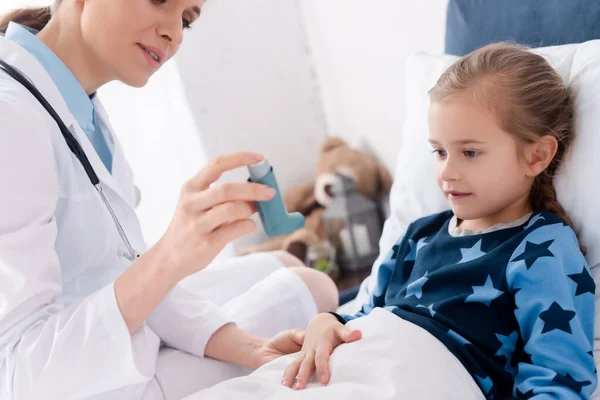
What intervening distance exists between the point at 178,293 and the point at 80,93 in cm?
45

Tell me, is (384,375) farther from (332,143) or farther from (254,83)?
(254,83)

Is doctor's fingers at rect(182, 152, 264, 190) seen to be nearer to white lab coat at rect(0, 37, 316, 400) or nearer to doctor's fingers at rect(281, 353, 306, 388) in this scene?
white lab coat at rect(0, 37, 316, 400)

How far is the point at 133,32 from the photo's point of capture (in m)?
1.05

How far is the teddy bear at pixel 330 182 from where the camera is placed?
7.04ft

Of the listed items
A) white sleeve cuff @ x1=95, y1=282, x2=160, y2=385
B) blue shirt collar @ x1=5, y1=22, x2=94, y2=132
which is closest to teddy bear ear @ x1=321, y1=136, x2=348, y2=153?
blue shirt collar @ x1=5, y1=22, x2=94, y2=132

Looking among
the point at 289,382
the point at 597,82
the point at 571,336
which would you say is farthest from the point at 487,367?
the point at 597,82

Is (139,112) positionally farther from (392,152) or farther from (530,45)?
(530,45)

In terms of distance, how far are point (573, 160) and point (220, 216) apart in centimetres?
59

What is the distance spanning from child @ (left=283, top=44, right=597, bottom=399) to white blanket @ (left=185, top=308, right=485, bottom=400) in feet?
0.10

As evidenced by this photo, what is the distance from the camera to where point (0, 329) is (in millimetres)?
847

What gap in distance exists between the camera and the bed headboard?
3.30 ft

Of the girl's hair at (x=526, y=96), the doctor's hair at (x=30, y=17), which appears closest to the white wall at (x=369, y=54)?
the girl's hair at (x=526, y=96)

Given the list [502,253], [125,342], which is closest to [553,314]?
[502,253]

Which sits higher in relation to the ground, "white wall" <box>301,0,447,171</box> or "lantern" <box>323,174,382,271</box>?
"white wall" <box>301,0,447,171</box>
